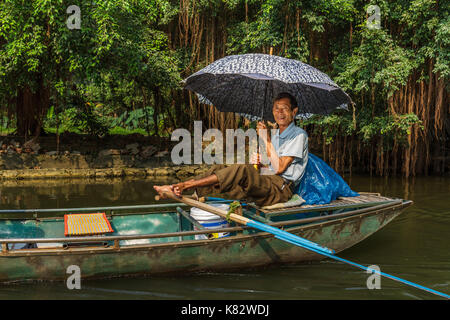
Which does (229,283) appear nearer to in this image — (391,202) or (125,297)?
(125,297)

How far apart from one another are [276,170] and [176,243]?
129cm

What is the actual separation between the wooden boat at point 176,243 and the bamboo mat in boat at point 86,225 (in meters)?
0.13

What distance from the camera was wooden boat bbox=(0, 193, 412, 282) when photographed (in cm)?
405

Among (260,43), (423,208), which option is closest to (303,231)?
(423,208)

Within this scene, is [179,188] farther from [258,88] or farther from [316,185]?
[258,88]

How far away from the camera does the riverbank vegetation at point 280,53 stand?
10539 millimetres

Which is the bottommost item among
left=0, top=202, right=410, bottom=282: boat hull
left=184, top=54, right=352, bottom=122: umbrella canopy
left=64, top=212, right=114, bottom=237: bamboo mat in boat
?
left=0, top=202, right=410, bottom=282: boat hull

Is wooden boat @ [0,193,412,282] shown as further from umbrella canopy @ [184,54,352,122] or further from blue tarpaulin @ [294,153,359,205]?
umbrella canopy @ [184,54,352,122]

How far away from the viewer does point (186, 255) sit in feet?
14.2

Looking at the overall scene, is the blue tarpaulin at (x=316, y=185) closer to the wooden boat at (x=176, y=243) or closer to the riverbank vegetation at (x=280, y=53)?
the wooden boat at (x=176, y=243)

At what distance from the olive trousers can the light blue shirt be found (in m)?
0.14

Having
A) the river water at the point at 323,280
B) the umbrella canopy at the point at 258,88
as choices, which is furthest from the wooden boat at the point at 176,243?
the umbrella canopy at the point at 258,88

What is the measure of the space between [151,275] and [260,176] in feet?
4.79

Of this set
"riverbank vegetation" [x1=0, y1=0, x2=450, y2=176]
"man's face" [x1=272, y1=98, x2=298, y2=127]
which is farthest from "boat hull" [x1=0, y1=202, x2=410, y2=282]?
"riverbank vegetation" [x1=0, y1=0, x2=450, y2=176]
